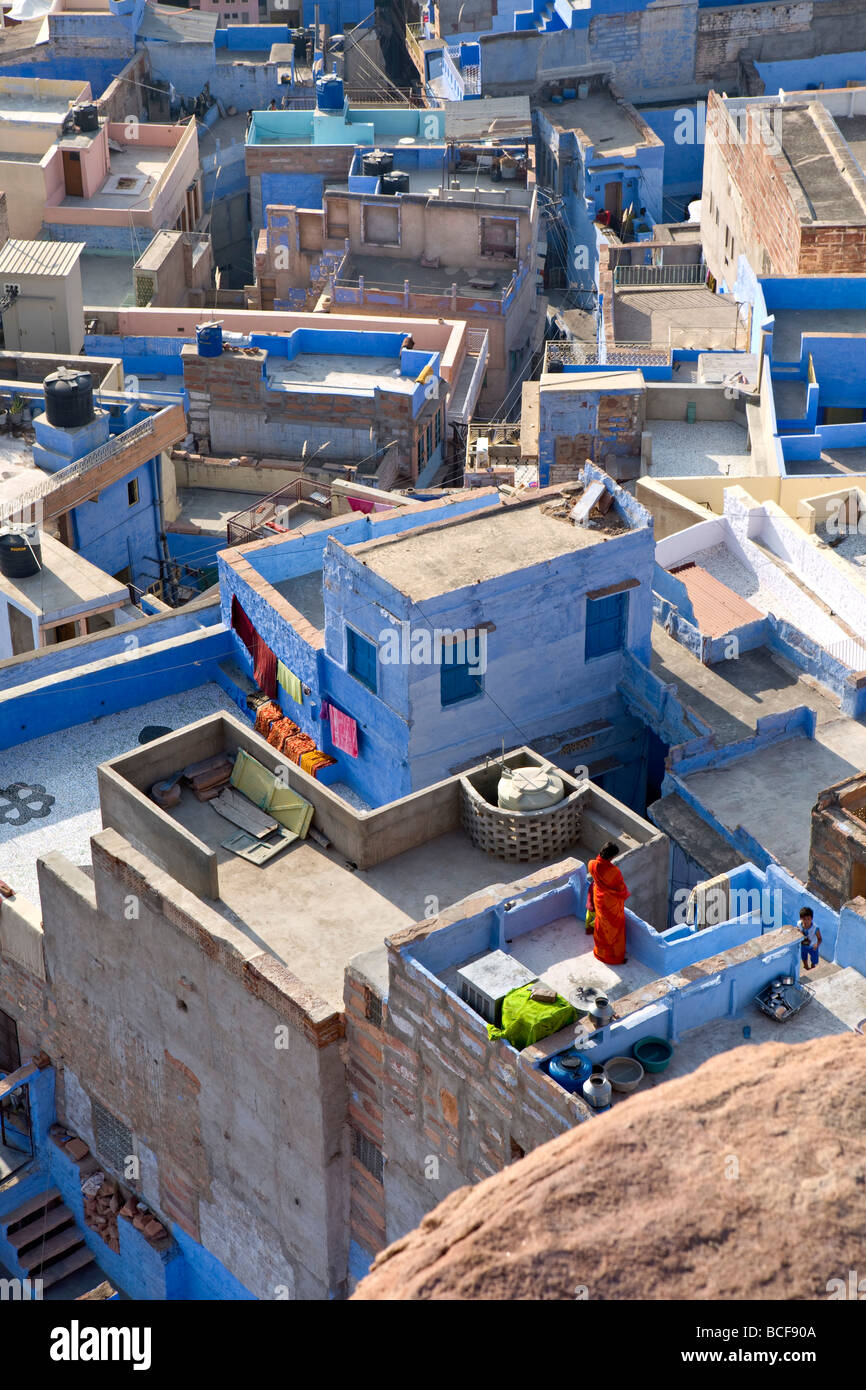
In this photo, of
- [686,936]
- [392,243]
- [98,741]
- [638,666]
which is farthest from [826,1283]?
[392,243]

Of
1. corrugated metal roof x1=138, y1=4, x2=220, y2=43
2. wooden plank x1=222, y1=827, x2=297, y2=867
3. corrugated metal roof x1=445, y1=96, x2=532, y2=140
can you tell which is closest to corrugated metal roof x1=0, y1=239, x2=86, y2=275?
Result: corrugated metal roof x1=445, y1=96, x2=532, y2=140

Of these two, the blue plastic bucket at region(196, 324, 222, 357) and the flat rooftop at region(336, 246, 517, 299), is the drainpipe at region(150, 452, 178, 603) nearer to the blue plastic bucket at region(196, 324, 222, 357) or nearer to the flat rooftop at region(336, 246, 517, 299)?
the blue plastic bucket at region(196, 324, 222, 357)

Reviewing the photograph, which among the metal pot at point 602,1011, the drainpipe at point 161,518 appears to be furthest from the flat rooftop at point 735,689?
the drainpipe at point 161,518

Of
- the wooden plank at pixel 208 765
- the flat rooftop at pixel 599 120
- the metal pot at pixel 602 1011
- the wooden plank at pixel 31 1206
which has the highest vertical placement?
the flat rooftop at pixel 599 120

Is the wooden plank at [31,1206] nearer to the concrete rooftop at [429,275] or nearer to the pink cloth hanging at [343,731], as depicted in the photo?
the pink cloth hanging at [343,731]
